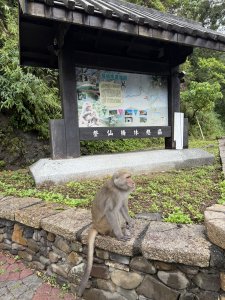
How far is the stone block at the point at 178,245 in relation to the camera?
2.11m

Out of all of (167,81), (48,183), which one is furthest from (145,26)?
(48,183)

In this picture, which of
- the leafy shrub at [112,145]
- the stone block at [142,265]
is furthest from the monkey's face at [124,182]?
the leafy shrub at [112,145]

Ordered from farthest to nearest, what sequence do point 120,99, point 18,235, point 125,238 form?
point 120,99 < point 18,235 < point 125,238

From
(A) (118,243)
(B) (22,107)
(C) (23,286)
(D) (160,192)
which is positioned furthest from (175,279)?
(B) (22,107)

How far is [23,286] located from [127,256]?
139 centimetres

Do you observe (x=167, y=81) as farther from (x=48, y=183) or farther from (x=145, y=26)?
(x=48, y=183)

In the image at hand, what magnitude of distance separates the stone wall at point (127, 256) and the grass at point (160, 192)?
443mm

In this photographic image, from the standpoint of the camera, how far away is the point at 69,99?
204 inches

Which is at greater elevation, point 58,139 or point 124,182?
point 58,139

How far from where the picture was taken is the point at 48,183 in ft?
15.0

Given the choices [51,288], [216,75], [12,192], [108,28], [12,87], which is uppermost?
[216,75]

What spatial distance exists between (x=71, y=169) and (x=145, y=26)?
2721 millimetres

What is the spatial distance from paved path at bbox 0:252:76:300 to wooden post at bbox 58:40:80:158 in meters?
2.30

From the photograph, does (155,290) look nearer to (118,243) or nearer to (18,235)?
(118,243)
